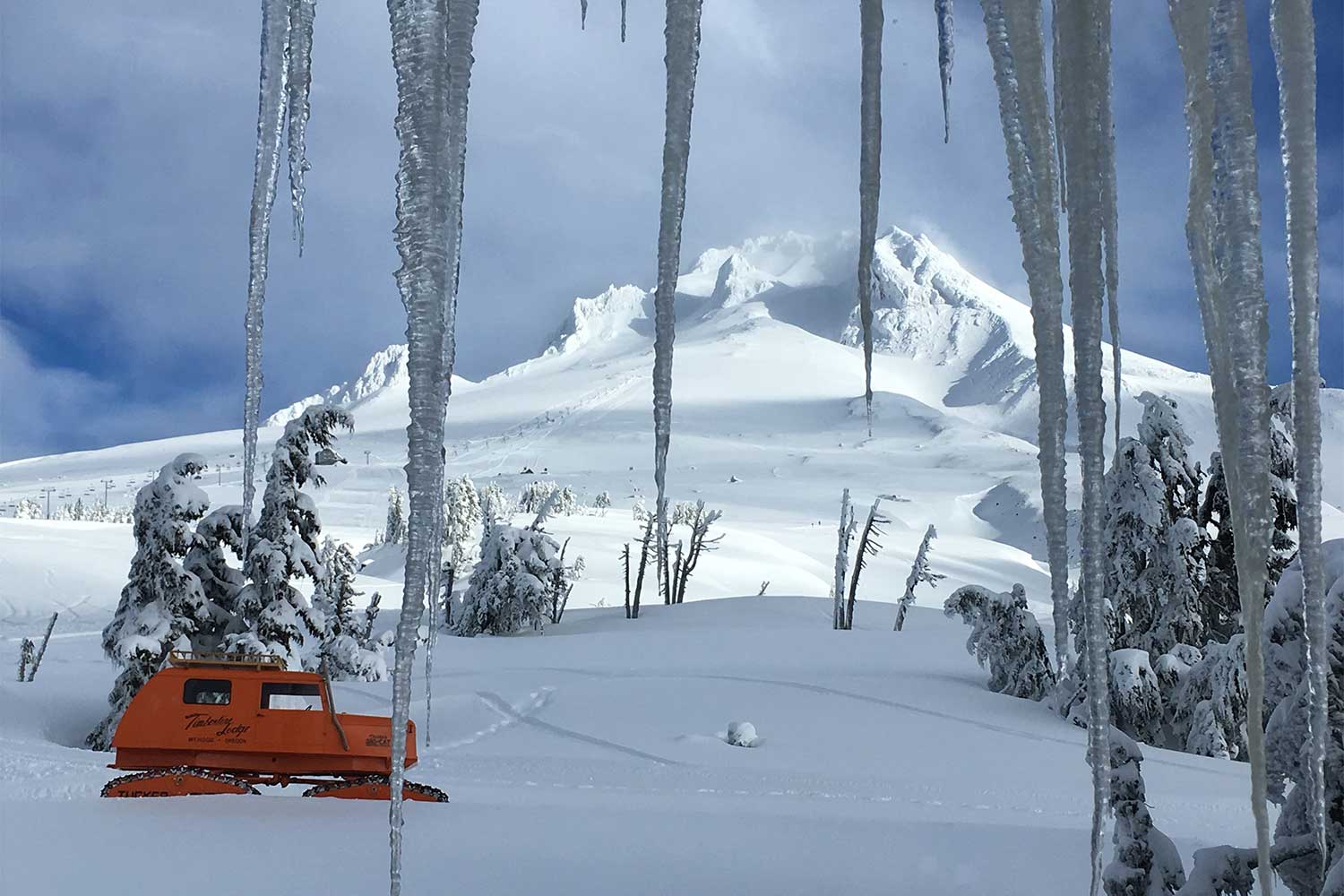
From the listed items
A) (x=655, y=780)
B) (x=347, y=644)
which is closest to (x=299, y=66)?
(x=655, y=780)

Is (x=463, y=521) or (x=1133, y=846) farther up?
(x=463, y=521)

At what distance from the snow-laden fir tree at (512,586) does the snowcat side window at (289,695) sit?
64.4ft

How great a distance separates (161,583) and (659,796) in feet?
33.1

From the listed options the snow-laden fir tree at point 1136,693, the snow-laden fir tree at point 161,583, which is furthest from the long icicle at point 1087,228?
the snow-laden fir tree at point 161,583

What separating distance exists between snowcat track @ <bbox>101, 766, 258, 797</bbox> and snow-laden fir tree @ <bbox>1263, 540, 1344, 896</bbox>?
9.60 meters

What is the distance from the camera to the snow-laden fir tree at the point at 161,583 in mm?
15875

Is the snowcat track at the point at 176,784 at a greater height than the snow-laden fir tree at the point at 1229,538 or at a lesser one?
lesser

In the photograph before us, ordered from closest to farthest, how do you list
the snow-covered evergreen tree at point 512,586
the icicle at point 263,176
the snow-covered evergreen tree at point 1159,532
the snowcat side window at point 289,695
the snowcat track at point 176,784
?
the icicle at point 263,176 → the snowcat track at point 176,784 → the snowcat side window at point 289,695 → the snow-covered evergreen tree at point 1159,532 → the snow-covered evergreen tree at point 512,586

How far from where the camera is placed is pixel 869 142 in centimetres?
194

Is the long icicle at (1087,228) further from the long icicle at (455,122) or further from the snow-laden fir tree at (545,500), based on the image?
the snow-laden fir tree at (545,500)

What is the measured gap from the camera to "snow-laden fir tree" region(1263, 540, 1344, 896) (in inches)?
163

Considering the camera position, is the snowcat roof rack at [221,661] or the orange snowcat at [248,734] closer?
the orange snowcat at [248,734]

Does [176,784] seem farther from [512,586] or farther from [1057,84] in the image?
[512,586]

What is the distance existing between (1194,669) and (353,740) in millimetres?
11861
